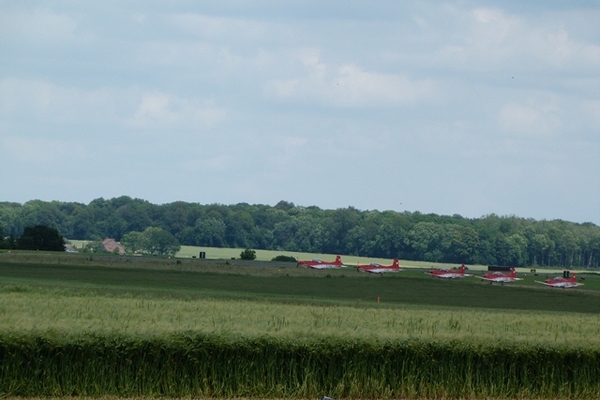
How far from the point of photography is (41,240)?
Result: 117375 mm

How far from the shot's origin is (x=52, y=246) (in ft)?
386

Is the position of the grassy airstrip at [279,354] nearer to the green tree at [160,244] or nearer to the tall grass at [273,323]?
the tall grass at [273,323]

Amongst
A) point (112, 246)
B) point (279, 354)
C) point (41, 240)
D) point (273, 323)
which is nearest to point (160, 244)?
point (112, 246)

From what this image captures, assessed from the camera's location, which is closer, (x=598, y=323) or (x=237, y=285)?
(x=598, y=323)

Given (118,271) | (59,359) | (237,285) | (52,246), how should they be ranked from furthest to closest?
(52,246) → (118,271) → (237,285) → (59,359)

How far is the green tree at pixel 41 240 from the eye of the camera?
116750 millimetres

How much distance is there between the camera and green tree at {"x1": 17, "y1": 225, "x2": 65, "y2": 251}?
383 ft

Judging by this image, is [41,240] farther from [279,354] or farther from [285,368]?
[279,354]

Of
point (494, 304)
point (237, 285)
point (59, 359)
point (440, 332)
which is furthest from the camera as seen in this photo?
point (237, 285)

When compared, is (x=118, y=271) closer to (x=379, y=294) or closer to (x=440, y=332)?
(x=379, y=294)

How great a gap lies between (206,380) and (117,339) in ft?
7.83

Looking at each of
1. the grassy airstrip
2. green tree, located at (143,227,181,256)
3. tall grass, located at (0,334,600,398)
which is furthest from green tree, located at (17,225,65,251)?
tall grass, located at (0,334,600,398)

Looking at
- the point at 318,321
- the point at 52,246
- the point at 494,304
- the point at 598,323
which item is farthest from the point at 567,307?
the point at 52,246

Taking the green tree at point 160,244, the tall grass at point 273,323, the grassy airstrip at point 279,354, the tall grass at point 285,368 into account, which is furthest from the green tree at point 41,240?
the tall grass at point 285,368
